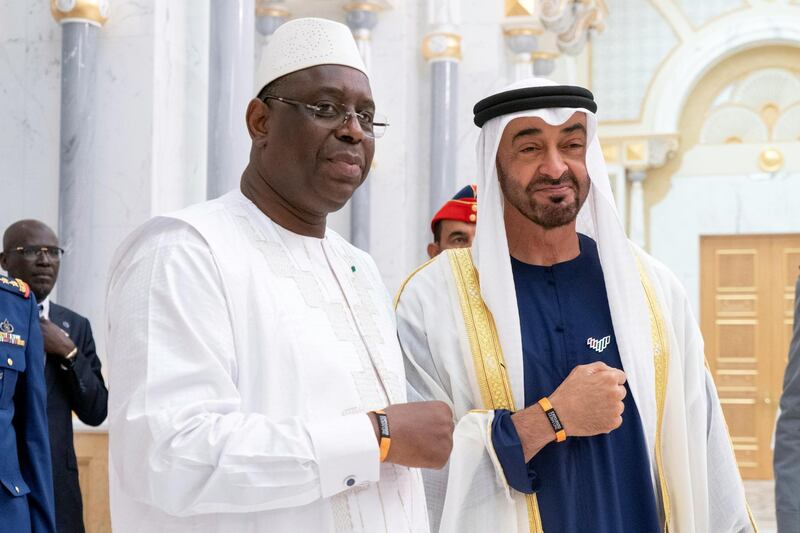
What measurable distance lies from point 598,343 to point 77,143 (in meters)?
3.16

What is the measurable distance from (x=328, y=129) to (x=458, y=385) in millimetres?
877

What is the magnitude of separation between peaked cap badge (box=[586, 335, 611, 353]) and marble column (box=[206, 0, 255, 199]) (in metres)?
2.93

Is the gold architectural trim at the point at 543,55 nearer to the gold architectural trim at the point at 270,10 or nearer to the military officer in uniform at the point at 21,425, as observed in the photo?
the gold architectural trim at the point at 270,10

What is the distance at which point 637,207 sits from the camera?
13.3 meters

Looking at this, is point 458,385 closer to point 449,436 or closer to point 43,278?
point 449,436

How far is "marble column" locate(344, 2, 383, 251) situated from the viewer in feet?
23.8

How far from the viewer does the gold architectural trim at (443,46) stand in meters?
7.35

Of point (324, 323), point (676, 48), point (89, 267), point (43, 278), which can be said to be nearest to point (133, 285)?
point (324, 323)

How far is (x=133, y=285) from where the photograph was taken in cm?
168

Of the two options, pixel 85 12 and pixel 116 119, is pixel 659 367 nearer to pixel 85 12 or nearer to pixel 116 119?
pixel 116 119

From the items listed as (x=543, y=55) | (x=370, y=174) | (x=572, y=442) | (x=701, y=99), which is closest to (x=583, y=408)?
(x=572, y=442)

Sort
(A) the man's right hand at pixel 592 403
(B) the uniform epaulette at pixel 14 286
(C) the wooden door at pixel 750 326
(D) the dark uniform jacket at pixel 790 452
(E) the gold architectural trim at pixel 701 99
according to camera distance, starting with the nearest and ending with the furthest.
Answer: (A) the man's right hand at pixel 592 403, (B) the uniform epaulette at pixel 14 286, (D) the dark uniform jacket at pixel 790 452, (C) the wooden door at pixel 750 326, (E) the gold architectural trim at pixel 701 99

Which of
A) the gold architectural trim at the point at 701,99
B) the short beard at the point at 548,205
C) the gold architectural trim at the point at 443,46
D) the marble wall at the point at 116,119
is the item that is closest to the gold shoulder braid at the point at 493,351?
the short beard at the point at 548,205

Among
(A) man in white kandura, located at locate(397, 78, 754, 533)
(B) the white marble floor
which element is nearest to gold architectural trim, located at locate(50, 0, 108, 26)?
(A) man in white kandura, located at locate(397, 78, 754, 533)
